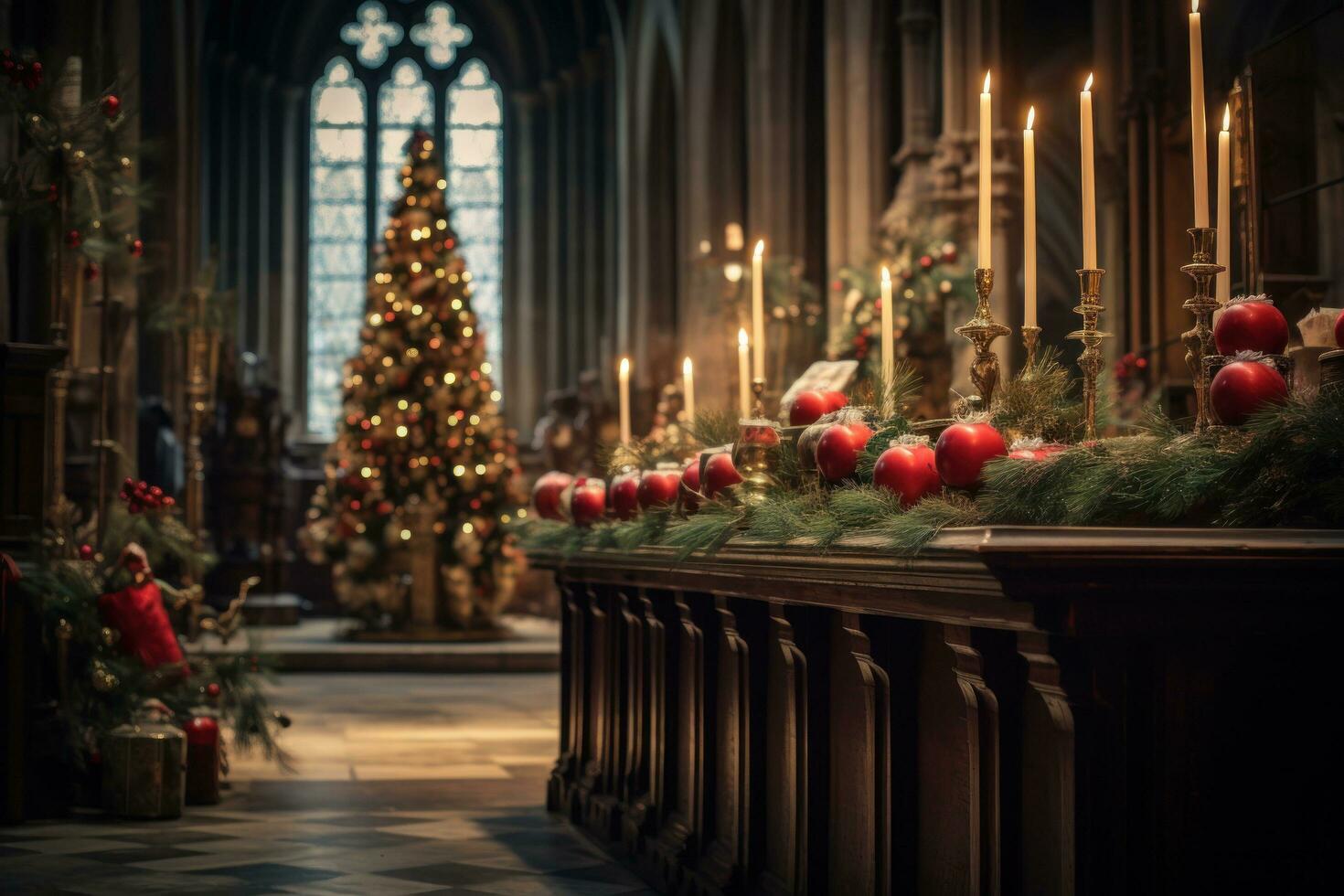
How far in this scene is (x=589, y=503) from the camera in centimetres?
602

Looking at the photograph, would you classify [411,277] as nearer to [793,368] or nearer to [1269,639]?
[793,368]

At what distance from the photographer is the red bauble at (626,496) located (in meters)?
5.42

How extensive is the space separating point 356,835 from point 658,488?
175 cm

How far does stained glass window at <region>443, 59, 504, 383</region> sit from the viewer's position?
2430cm

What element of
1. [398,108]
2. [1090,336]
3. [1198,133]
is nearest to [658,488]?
[1090,336]

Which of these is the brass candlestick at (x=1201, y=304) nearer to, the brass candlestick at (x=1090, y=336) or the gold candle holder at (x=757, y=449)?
the brass candlestick at (x=1090, y=336)

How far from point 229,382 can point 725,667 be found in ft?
48.9

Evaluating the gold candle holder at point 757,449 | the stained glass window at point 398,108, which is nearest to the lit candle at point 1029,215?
the gold candle holder at point 757,449

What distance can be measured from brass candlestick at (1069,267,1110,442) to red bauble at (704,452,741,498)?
132 centimetres

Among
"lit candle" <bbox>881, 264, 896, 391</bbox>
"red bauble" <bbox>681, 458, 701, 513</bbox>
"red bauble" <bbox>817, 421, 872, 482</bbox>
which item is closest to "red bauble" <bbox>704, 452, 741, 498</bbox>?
"red bauble" <bbox>681, 458, 701, 513</bbox>

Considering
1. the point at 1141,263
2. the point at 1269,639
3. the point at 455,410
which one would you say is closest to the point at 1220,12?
the point at 1141,263

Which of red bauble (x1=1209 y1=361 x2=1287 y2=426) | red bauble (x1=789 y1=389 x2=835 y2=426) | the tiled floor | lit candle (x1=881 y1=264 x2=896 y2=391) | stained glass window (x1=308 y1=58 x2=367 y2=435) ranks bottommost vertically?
the tiled floor

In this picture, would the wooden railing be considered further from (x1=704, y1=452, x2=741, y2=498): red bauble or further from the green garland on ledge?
(x1=704, y1=452, x2=741, y2=498): red bauble

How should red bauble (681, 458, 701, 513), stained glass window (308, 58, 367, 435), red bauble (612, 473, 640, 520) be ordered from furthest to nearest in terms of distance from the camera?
stained glass window (308, 58, 367, 435) < red bauble (612, 473, 640, 520) < red bauble (681, 458, 701, 513)
